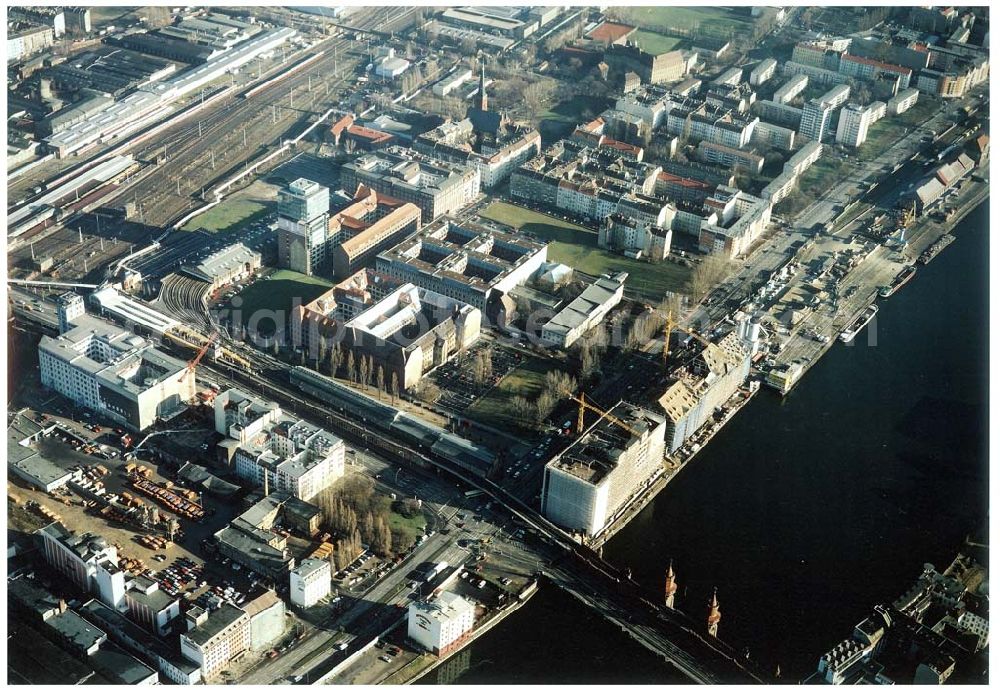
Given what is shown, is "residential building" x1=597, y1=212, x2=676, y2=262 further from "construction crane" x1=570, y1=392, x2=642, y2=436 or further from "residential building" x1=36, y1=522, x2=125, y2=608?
"residential building" x1=36, y1=522, x2=125, y2=608

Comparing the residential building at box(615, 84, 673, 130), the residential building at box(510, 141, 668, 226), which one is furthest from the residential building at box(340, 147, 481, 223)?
the residential building at box(615, 84, 673, 130)

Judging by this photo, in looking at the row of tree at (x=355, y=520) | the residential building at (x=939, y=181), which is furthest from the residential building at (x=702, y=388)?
the residential building at (x=939, y=181)

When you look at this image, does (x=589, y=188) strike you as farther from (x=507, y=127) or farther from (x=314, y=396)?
(x=314, y=396)

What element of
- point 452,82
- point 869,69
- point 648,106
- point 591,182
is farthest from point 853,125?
point 452,82

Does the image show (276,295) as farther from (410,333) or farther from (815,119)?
(815,119)

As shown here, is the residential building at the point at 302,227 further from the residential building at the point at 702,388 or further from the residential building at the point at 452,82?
the residential building at the point at 452,82

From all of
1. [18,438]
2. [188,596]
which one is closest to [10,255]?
[18,438]
